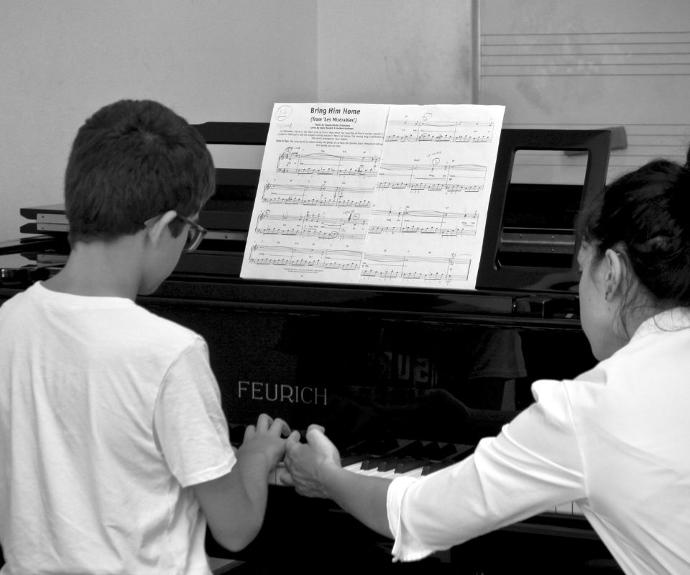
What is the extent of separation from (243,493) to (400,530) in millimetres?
259

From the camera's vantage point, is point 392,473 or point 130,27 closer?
point 392,473

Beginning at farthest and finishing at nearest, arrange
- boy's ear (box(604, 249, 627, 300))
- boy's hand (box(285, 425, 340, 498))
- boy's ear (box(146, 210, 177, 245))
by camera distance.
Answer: boy's hand (box(285, 425, 340, 498))
boy's ear (box(146, 210, 177, 245))
boy's ear (box(604, 249, 627, 300))

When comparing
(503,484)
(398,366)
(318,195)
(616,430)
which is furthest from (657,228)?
(318,195)

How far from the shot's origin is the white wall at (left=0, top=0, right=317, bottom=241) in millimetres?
2795

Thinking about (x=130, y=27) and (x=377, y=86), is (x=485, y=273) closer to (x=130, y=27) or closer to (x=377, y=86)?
(x=130, y=27)

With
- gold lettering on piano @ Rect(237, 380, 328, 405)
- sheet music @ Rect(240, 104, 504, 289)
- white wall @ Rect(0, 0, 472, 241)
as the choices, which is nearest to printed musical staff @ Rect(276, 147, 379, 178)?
sheet music @ Rect(240, 104, 504, 289)

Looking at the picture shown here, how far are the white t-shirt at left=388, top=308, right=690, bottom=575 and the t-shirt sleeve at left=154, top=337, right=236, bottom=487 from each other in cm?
34

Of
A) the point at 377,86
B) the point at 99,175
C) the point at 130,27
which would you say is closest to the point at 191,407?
the point at 99,175

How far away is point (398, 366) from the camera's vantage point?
190 cm

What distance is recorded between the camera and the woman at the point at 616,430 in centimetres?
118

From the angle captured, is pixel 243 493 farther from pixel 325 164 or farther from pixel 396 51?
pixel 396 51

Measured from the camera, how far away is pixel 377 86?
4.91 m

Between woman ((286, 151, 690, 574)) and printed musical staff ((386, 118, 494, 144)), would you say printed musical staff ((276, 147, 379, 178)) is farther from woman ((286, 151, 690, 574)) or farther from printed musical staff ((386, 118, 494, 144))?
woman ((286, 151, 690, 574))

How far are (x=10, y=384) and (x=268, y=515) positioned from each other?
2.05 ft
